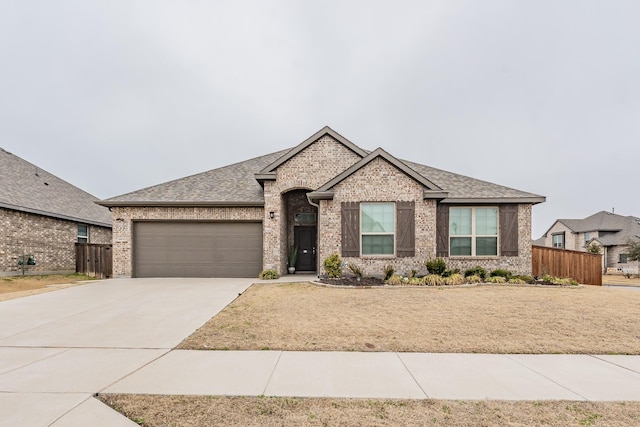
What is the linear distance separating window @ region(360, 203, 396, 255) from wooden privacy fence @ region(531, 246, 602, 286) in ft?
23.3

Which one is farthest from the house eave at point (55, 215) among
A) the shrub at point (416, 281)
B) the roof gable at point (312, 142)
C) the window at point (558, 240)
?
the window at point (558, 240)

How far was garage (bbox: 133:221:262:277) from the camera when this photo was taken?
13.8 metres

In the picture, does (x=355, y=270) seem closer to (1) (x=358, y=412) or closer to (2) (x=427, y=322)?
(2) (x=427, y=322)

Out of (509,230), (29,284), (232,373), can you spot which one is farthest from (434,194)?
(29,284)

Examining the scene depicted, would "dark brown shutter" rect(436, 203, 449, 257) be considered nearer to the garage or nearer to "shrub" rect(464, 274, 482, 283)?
"shrub" rect(464, 274, 482, 283)

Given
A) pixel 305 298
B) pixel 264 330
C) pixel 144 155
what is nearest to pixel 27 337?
pixel 264 330

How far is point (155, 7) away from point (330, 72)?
12.5 m

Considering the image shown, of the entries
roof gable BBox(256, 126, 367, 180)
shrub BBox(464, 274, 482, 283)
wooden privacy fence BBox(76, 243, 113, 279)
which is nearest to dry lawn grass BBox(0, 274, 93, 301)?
wooden privacy fence BBox(76, 243, 113, 279)

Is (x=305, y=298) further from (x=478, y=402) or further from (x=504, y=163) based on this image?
(x=504, y=163)

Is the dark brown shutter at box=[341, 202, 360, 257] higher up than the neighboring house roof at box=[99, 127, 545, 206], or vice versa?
the neighboring house roof at box=[99, 127, 545, 206]

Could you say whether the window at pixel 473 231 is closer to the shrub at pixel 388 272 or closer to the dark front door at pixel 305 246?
the shrub at pixel 388 272

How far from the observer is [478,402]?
3.32 meters

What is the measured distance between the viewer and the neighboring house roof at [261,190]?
12.2 metres

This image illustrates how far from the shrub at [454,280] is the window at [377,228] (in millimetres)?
2195
